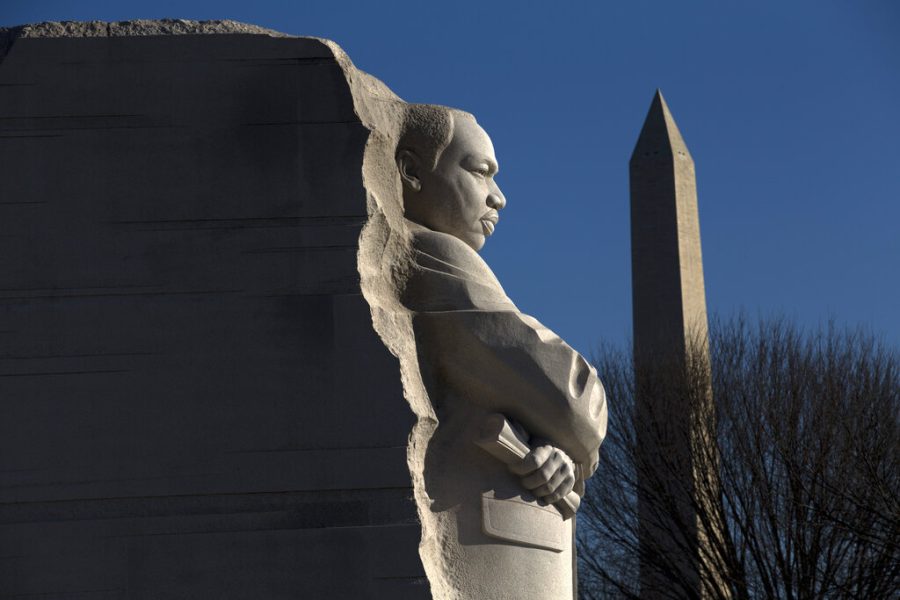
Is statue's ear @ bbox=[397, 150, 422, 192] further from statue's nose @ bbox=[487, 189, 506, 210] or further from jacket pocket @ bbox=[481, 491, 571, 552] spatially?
jacket pocket @ bbox=[481, 491, 571, 552]

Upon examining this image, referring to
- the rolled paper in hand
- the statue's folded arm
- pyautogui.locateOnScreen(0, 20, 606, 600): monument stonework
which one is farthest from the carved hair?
the rolled paper in hand

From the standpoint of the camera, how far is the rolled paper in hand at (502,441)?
4.92 metres

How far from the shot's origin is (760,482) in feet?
57.4

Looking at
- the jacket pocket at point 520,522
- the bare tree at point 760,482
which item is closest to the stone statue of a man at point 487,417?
the jacket pocket at point 520,522

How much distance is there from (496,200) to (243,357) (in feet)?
4.46

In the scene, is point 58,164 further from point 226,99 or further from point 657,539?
point 657,539

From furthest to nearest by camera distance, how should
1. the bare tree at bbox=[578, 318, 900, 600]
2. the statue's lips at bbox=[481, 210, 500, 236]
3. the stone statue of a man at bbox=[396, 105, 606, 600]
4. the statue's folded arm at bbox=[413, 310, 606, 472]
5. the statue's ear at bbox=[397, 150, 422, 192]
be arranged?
the bare tree at bbox=[578, 318, 900, 600] < the statue's lips at bbox=[481, 210, 500, 236] < the statue's ear at bbox=[397, 150, 422, 192] < the statue's folded arm at bbox=[413, 310, 606, 472] < the stone statue of a man at bbox=[396, 105, 606, 600]

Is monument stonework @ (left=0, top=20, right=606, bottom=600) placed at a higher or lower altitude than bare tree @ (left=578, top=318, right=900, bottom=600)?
higher

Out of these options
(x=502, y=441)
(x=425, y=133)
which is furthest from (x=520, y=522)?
(x=425, y=133)

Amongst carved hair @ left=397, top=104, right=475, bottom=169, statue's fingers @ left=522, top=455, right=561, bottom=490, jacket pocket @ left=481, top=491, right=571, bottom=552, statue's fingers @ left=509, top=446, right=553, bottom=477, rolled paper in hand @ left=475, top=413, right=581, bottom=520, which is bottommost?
jacket pocket @ left=481, top=491, right=571, bottom=552

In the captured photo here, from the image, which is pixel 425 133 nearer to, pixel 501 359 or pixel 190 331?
pixel 501 359

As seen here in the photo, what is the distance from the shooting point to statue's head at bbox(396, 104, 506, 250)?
541cm

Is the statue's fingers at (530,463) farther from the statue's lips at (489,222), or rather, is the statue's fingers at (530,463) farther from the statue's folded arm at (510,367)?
the statue's lips at (489,222)

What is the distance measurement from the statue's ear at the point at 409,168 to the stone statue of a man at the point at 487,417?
20cm
